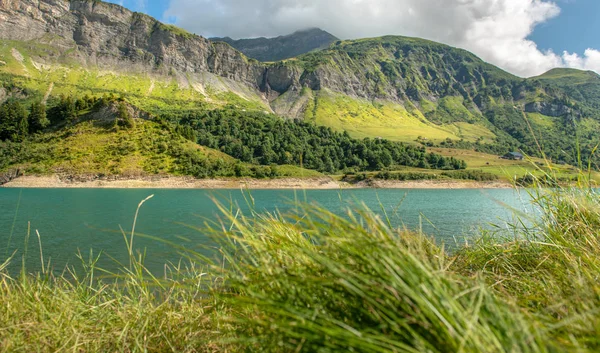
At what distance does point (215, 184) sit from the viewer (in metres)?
83.0

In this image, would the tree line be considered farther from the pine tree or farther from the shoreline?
the pine tree

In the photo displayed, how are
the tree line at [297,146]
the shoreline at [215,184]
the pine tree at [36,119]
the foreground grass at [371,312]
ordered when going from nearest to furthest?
1. the foreground grass at [371,312]
2. the shoreline at [215,184]
3. the pine tree at [36,119]
4. the tree line at [297,146]

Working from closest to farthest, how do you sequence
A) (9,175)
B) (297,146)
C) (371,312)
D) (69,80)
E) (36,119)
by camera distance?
(371,312), (9,175), (36,119), (297,146), (69,80)

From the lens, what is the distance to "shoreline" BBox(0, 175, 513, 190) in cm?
7500

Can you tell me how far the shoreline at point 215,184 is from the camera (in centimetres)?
7500

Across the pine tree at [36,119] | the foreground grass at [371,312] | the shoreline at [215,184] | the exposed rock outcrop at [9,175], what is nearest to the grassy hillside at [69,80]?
the pine tree at [36,119]

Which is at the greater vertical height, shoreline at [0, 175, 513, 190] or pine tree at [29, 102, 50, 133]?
pine tree at [29, 102, 50, 133]

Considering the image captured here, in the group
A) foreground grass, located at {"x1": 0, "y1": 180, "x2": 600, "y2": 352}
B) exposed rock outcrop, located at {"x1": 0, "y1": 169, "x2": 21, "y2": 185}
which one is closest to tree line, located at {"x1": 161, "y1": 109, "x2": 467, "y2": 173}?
exposed rock outcrop, located at {"x1": 0, "y1": 169, "x2": 21, "y2": 185}

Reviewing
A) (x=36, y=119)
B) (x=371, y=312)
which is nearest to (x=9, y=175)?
(x=36, y=119)

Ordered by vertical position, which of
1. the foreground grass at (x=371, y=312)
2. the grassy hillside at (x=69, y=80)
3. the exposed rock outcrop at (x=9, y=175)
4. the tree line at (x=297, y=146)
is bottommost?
the exposed rock outcrop at (x=9, y=175)

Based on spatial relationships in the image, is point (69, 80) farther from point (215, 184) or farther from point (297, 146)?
point (215, 184)

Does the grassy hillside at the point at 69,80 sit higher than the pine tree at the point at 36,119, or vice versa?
the grassy hillside at the point at 69,80

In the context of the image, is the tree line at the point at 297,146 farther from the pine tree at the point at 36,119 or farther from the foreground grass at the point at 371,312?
the foreground grass at the point at 371,312

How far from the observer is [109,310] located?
327 cm
